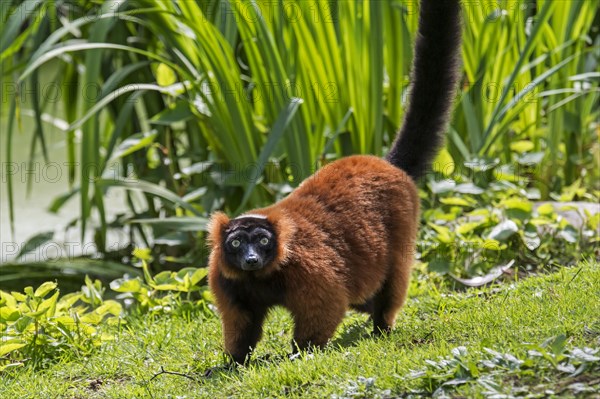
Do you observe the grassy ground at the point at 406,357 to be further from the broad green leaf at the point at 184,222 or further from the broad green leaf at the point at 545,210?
the broad green leaf at the point at 545,210

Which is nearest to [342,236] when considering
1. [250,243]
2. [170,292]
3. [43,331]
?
[250,243]

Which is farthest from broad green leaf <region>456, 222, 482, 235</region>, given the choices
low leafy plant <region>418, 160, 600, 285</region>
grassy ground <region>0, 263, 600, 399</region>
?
grassy ground <region>0, 263, 600, 399</region>

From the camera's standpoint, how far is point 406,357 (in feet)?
9.82

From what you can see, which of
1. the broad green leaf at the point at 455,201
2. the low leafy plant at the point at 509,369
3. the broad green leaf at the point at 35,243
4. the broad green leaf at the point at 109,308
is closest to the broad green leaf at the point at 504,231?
the broad green leaf at the point at 455,201

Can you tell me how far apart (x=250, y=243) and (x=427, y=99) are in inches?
48.2

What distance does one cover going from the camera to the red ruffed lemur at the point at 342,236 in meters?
3.49

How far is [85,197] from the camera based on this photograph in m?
4.87

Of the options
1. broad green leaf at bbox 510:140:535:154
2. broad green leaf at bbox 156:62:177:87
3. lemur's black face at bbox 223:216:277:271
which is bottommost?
broad green leaf at bbox 510:140:535:154

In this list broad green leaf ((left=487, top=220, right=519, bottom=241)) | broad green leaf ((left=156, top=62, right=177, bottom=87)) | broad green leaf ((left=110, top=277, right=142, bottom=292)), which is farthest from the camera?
broad green leaf ((left=156, top=62, right=177, bottom=87))

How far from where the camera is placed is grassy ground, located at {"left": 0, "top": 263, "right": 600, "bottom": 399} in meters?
2.65

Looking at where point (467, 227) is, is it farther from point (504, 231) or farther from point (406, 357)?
point (406, 357)

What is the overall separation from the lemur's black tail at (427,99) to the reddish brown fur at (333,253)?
0.57 ft

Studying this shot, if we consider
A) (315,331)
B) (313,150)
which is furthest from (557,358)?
(313,150)

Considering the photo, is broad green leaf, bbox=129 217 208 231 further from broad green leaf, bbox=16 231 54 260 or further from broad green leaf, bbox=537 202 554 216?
broad green leaf, bbox=537 202 554 216
